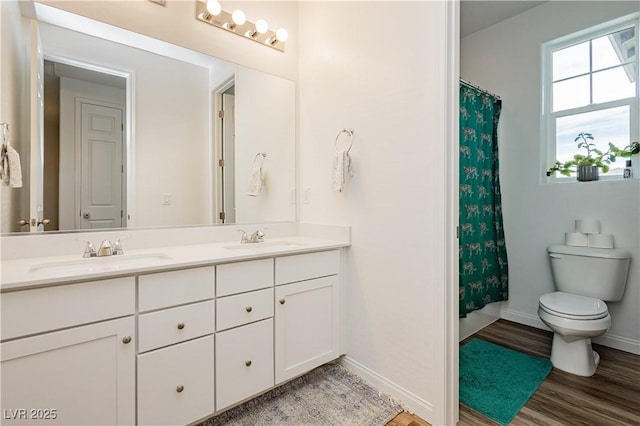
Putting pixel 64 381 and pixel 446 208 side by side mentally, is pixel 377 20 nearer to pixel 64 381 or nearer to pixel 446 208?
pixel 446 208

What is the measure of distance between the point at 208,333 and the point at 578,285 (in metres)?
2.51

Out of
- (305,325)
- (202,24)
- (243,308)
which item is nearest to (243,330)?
(243,308)

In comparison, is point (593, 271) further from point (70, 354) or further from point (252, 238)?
point (70, 354)

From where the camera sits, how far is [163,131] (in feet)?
5.72

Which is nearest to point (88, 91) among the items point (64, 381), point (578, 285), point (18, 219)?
point (18, 219)

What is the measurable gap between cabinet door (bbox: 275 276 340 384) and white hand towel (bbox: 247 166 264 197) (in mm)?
777

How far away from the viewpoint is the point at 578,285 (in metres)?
2.16

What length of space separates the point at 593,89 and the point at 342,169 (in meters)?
2.21

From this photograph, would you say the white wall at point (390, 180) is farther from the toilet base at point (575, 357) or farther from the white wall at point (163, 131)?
the toilet base at point (575, 357)

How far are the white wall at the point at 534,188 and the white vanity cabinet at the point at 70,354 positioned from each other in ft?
9.54

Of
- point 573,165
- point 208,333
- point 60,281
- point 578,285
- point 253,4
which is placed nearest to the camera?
point 60,281

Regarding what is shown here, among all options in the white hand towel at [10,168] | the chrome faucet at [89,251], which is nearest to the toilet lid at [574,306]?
the chrome faucet at [89,251]

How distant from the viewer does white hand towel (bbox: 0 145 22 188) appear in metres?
1.22

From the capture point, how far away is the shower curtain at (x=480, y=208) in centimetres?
220
